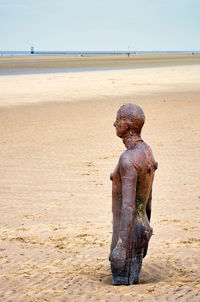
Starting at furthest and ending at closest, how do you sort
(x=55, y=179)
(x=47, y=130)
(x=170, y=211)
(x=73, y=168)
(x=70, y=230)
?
1. (x=47, y=130)
2. (x=73, y=168)
3. (x=55, y=179)
4. (x=170, y=211)
5. (x=70, y=230)

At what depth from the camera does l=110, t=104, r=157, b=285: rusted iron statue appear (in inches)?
188

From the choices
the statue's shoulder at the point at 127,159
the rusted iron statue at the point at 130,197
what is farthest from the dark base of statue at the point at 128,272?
the statue's shoulder at the point at 127,159

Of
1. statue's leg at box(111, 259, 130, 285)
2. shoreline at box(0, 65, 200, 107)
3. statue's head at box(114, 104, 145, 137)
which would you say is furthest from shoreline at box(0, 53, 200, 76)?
statue's leg at box(111, 259, 130, 285)

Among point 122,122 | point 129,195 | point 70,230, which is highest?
point 122,122

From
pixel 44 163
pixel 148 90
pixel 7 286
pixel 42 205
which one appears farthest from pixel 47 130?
pixel 148 90

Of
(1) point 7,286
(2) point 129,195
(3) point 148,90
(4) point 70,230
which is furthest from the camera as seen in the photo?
(3) point 148,90

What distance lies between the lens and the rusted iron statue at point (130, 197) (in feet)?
15.6

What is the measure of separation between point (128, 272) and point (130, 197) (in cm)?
84

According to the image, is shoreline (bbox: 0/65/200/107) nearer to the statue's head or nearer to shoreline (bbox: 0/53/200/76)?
shoreline (bbox: 0/53/200/76)

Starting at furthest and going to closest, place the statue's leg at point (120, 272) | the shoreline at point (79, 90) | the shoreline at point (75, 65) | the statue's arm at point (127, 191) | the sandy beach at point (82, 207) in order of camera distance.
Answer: the shoreline at point (75, 65)
the shoreline at point (79, 90)
the sandy beach at point (82, 207)
the statue's leg at point (120, 272)
the statue's arm at point (127, 191)

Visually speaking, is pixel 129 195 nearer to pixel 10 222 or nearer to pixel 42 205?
pixel 10 222

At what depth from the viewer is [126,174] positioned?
4766mm

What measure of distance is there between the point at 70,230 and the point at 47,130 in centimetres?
829

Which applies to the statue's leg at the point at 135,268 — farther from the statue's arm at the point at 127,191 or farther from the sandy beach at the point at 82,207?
the statue's arm at the point at 127,191
